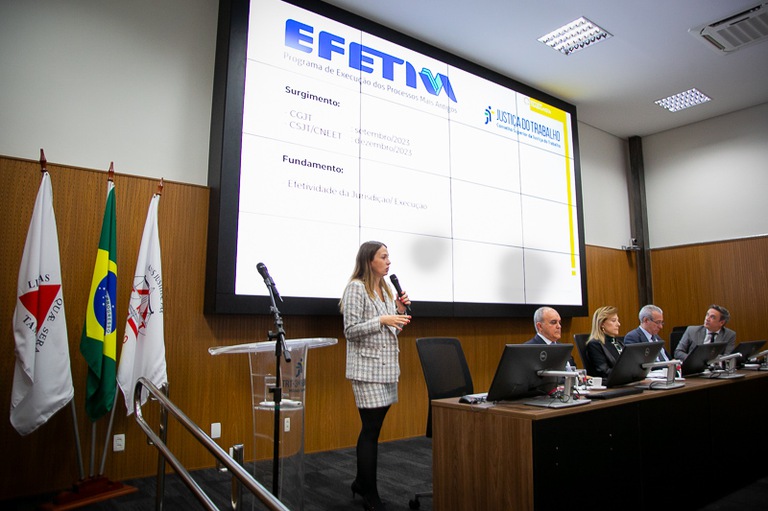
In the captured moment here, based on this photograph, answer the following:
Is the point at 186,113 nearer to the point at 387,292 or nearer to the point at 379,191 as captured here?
the point at 379,191

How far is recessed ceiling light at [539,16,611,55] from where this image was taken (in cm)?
497

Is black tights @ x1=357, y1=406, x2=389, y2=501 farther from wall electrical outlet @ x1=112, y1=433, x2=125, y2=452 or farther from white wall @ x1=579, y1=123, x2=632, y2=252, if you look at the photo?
white wall @ x1=579, y1=123, x2=632, y2=252

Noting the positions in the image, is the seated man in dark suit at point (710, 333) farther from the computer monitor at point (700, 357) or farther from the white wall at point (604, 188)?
the white wall at point (604, 188)

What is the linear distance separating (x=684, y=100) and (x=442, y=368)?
5.61m

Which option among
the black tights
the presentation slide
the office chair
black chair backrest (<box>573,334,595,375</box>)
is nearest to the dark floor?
the black tights

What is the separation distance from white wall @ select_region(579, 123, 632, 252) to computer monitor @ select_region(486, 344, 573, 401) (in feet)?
16.4

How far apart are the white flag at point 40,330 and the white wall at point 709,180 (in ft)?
24.4

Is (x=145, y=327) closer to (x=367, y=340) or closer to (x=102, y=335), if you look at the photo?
(x=102, y=335)

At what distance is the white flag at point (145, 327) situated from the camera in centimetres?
313

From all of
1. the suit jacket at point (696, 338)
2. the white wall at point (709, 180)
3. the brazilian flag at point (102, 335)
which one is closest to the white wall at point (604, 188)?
the white wall at point (709, 180)

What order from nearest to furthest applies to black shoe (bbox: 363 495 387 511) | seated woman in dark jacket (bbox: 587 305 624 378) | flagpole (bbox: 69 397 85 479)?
1. black shoe (bbox: 363 495 387 511)
2. flagpole (bbox: 69 397 85 479)
3. seated woman in dark jacket (bbox: 587 305 624 378)

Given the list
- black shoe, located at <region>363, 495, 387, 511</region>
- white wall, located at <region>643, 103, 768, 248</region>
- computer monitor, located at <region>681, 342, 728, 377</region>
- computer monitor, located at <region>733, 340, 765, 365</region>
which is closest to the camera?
black shoe, located at <region>363, 495, 387, 511</region>

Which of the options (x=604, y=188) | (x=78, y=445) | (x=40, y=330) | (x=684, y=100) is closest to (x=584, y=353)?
(x=78, y=445)

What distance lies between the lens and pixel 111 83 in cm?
365
